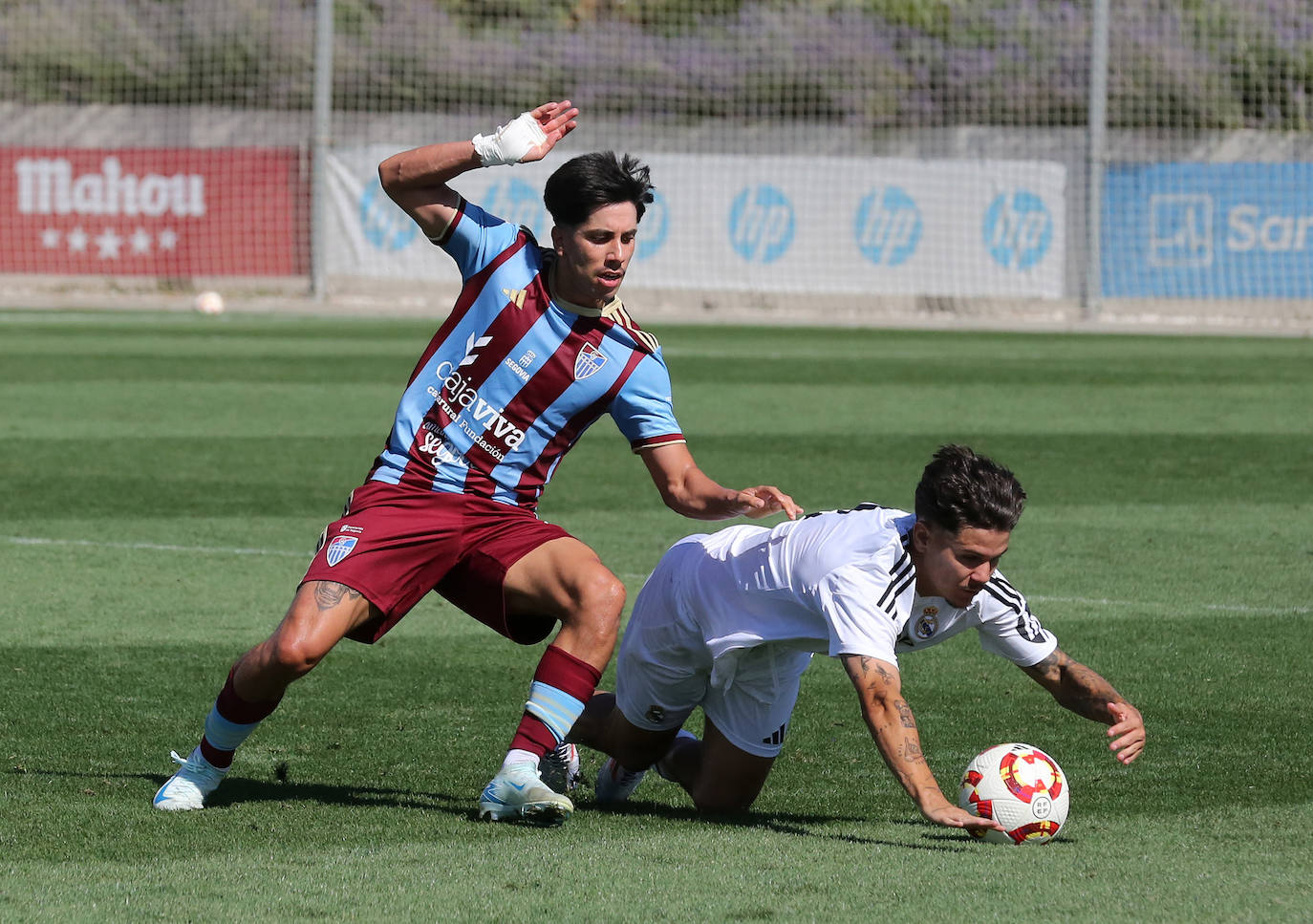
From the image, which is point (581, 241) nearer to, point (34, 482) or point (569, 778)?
point (569, 778)

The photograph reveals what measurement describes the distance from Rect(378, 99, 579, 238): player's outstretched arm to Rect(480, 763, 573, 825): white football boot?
1.44 m

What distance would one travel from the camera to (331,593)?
460 centimetres

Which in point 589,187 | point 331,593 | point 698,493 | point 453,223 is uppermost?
point 589,187

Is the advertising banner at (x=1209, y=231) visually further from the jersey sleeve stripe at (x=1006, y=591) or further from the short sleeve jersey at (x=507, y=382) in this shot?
the jersey sleeve stripe at (x=1006, y=591)

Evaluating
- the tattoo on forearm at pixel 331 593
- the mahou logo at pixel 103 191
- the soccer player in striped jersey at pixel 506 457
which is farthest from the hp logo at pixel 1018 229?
the tattoo on forearm at pixel 331 593

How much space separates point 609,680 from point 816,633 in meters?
2.13

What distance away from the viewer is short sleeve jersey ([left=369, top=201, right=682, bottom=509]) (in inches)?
193

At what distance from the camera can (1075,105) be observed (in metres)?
29.9

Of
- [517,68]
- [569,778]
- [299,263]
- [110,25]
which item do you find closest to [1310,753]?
[569,778]

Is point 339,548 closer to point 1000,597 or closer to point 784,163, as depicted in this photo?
point 1000,597

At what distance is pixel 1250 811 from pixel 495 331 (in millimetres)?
2233

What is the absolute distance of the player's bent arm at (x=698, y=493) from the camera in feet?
14.6

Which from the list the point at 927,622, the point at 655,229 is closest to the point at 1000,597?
the point at 927,622

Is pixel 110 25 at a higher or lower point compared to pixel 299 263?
higher
